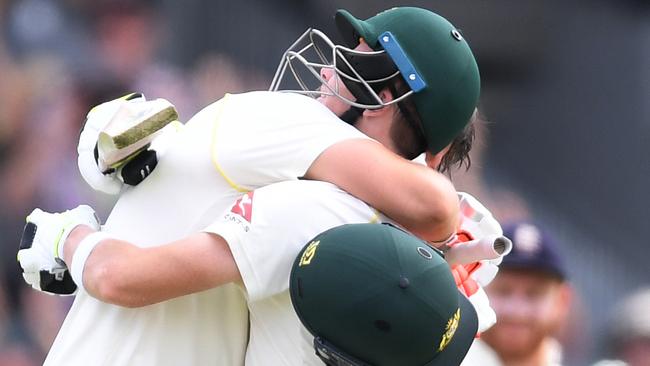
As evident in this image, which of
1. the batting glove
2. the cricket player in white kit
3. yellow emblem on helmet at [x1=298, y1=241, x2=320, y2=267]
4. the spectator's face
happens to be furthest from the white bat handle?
the spectator's face

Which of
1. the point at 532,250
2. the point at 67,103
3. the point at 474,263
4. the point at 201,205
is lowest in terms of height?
the point at 532,250

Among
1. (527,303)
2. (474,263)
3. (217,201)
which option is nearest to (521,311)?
(527,303)

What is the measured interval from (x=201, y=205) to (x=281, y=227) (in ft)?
0.74

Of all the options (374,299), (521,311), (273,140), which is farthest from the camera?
(521,311)

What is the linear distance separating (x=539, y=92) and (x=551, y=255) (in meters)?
0.67

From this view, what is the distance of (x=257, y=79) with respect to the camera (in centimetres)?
464

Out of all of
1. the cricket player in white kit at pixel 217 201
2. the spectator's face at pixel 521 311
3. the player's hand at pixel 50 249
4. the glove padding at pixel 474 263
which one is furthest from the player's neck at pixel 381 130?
the spectator's face at pixel 521 311

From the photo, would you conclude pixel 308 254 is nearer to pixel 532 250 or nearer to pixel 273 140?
pixel 273 140

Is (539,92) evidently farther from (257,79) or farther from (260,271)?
(260,271)

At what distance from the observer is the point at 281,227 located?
202cm

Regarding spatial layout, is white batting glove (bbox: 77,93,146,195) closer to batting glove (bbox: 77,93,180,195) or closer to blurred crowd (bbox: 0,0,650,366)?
batting glove (bbox: 77,93,180,195)

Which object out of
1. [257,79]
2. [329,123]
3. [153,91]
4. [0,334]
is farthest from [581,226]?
[329,123]

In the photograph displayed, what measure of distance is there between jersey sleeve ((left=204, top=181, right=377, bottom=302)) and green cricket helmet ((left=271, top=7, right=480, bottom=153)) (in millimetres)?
276

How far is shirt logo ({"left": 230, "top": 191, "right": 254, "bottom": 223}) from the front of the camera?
79.9 inches
